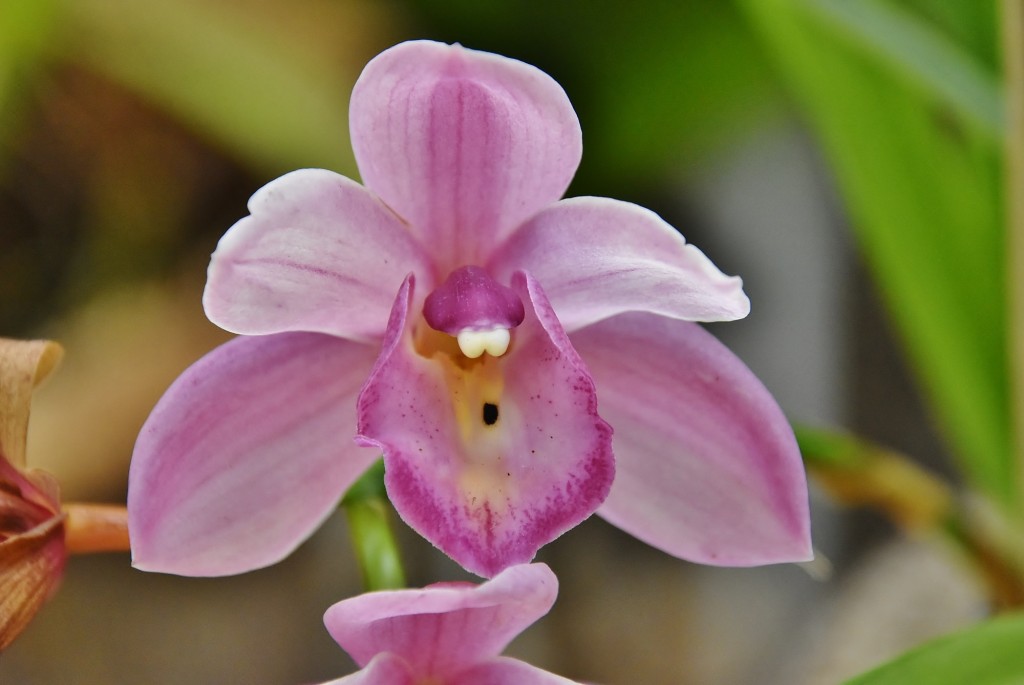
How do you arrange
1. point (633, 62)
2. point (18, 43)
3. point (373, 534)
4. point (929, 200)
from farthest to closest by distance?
point (633, 62)
point (18, 43)
point (929, 200)
point (373, 534)

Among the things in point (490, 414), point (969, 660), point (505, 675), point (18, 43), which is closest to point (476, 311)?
point (490, 414)

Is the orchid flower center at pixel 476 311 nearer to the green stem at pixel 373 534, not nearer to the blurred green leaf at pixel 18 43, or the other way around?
the green stem at pixel 373 534

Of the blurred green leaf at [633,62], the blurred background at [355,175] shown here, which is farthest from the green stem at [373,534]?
the blurred green leaf at [633,62]

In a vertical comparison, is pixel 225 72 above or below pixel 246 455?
above

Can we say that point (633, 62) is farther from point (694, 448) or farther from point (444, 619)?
point (444, 619)

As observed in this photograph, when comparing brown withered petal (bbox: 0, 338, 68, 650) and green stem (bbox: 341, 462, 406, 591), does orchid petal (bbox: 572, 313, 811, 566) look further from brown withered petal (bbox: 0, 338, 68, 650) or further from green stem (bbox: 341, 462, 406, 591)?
brown withered petal (bbox: 0, 338, 68, 650)

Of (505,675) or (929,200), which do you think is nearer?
(505,675)

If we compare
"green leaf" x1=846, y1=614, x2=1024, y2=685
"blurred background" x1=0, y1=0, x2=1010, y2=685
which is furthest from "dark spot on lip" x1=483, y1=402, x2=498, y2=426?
"blurred background" x1=0, y1=0, x2=1010, y2=685
